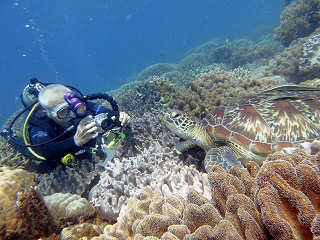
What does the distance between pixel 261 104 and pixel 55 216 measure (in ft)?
11.6

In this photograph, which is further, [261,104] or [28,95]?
[28,95]

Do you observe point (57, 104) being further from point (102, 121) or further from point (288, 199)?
point (288, 199)

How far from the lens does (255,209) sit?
48.6 inches

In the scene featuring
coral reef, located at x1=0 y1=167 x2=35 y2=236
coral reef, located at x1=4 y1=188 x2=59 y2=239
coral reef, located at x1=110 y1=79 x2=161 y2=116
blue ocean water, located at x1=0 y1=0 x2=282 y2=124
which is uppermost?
blue ocean water, located at x1=0 y1=0 x2=282 y2=124

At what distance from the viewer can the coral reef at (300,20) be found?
10045 mm

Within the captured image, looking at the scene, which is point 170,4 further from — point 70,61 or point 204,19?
point 70,61

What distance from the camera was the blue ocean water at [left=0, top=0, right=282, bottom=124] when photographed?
9231cm

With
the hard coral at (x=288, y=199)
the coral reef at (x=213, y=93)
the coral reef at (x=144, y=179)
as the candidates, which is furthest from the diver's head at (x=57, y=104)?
the hard coral at (x=288, y=199)

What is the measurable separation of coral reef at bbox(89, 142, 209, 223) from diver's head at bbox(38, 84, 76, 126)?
112cm

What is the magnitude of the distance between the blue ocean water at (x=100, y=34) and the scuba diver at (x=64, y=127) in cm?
8729

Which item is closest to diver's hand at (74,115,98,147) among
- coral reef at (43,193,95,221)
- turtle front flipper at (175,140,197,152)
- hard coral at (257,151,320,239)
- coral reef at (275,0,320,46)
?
coral reef at (43,193,95,221)

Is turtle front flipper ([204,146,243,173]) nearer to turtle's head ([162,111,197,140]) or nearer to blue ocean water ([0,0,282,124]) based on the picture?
turtle's head ([162,111,197,140])

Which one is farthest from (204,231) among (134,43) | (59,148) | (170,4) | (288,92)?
(170,4)

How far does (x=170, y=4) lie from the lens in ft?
461
